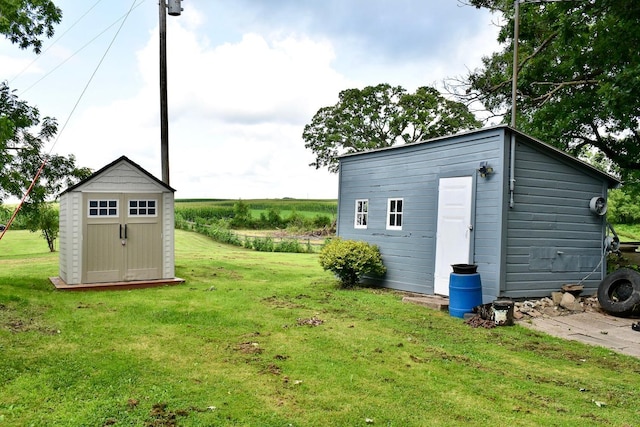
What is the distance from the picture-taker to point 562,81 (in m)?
14.6

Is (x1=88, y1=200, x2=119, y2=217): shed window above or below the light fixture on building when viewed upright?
below

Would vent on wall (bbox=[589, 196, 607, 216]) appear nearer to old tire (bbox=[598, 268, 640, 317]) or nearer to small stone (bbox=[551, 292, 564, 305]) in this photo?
old tire (bbox=[598, 268, 640, 317])

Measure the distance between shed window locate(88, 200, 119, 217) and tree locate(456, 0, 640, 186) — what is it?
10.3 metres

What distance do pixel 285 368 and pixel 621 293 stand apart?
21.1 ft

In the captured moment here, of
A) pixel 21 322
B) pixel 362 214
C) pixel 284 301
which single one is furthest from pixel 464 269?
pixel 21 322

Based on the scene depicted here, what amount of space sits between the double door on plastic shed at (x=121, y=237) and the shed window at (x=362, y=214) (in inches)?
178

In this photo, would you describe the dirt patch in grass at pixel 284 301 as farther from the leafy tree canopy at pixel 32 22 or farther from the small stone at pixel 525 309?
the leafy tree canopy at pixel 32 22

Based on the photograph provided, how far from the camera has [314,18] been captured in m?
10.6

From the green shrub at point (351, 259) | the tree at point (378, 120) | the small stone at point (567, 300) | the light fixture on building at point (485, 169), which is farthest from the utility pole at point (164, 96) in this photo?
the tree at point (378, 120)

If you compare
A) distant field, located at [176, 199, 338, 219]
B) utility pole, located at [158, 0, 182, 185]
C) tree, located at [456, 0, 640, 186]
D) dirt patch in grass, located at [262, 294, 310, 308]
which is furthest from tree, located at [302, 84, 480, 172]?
dirt patch in grass, located at [262, 294, 310, 308]

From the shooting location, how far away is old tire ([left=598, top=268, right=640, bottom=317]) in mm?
7508

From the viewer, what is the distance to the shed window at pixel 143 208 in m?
9.85

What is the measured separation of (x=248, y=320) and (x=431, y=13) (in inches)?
356

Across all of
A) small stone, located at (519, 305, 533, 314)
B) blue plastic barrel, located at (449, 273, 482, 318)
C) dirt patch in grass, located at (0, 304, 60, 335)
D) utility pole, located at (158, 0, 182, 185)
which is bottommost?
small stone, located at (519, 305, 533, 314)
